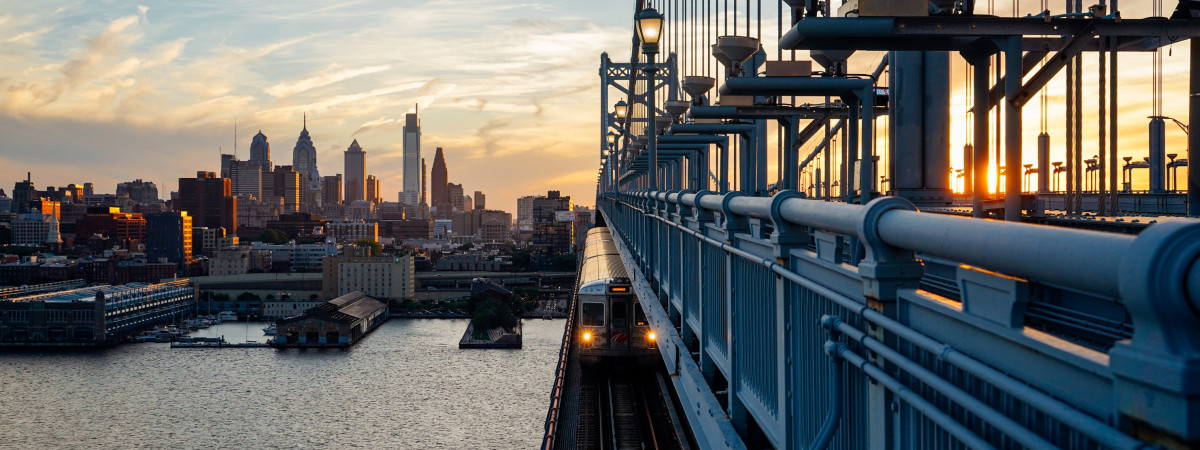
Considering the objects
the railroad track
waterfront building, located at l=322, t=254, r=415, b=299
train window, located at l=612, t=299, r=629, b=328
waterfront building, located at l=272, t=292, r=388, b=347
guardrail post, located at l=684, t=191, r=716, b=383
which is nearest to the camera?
guardrail post, located at l=684, t=191, r=716, b=383

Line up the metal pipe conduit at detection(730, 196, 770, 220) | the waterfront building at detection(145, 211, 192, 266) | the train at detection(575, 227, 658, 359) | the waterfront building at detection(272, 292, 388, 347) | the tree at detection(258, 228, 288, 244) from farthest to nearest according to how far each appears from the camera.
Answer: the tree at detection(258, 228, 288, 244) → the waterfront building at detection(145, 211, 192, 266) → the waterfront building at detection(272, 292, 388, 347) → the train at detection(575, 227, 658, 359) → the metal pipe conduit at detection(730, 196, 770, 220)

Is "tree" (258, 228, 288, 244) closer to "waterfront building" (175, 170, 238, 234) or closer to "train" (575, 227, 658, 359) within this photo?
"waterfront building" (175, 170, 238, 234)

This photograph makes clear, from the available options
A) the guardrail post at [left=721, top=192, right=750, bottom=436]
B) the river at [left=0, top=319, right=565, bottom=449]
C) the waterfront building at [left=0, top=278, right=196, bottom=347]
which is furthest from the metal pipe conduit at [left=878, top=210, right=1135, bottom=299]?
the waterfront building at [left=0, top=278, right=196, bottom=347]

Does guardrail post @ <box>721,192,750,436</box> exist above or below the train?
above

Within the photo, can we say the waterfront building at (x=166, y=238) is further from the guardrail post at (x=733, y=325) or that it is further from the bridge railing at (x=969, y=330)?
the bridge railing at (x=969, y=330)

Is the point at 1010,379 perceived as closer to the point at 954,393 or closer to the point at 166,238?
the point at 954,393

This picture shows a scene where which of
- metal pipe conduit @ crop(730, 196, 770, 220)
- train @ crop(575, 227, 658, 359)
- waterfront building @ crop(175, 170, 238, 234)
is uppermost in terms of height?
waterfront building @ crop(175, 170, 238, 234)
